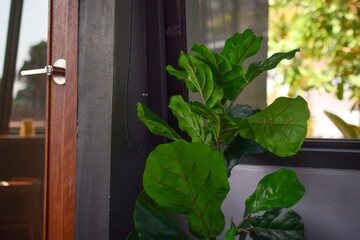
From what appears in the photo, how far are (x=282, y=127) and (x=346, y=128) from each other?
69cm

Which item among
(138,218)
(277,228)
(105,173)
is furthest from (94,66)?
(277,228)

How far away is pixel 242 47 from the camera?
3.65 ft

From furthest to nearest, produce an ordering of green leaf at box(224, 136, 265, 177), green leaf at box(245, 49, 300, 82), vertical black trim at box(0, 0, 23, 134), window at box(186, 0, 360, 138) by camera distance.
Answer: vertical black trim at box(0, 0, 23, 134)
window at box(186, 0, 360, 138)
green leaf at box(224, 136, 265, 177)
green leaf at box(245, 49, 300, 82)

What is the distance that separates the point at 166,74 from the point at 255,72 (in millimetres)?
661

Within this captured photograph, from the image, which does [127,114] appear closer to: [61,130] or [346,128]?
[61,130]

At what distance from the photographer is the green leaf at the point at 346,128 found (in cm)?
151

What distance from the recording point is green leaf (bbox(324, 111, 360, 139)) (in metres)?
1.51

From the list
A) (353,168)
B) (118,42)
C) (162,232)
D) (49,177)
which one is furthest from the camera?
(49,177)

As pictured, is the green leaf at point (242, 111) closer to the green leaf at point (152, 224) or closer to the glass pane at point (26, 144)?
the green leaf at point (152, 224)

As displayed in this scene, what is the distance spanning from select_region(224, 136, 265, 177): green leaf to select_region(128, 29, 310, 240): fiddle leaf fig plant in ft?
0.24

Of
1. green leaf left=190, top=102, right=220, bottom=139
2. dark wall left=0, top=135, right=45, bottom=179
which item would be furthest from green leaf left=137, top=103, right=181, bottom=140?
dark wall left=0, top=135, right=45, bottom=179

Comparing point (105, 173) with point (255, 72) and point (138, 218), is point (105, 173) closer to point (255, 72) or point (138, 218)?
point (138, 218)

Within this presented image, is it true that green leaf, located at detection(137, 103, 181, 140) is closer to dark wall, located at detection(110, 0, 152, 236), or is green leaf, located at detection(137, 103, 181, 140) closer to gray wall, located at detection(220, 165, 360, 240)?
dark wall, located at detection(110, 0, 152, 236)

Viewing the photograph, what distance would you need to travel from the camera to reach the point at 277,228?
108 cm
